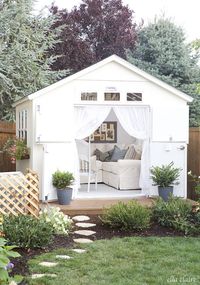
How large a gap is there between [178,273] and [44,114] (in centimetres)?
533

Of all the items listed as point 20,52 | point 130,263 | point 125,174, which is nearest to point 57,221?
point 130,263

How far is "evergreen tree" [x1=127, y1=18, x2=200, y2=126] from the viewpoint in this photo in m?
16.8

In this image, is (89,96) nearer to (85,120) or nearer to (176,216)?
(85,120)

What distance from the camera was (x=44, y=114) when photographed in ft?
32.1

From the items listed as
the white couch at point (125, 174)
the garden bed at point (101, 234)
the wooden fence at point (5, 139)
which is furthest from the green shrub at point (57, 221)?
the wooden fence at point (5, 139)

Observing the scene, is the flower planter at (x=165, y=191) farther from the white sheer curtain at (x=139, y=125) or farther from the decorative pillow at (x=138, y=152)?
the decorative pillow at (x=138, y=152)

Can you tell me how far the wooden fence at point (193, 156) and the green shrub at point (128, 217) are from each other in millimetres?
3753

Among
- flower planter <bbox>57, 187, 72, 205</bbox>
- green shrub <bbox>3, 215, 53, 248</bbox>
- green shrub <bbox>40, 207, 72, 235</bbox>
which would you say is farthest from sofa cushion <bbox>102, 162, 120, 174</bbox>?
green shrub <bbox>3, 215, 53, 248</bbox>

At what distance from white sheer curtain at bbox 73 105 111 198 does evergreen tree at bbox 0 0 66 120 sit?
573 cm

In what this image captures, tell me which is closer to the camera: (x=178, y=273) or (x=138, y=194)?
(x=178, y=273)

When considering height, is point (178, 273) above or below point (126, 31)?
below

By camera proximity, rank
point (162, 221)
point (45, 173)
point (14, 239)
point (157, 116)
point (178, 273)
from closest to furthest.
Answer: point (178, 273) < point (14, 239) < point (162, 221) < point (45, 173) < point (157, 116)

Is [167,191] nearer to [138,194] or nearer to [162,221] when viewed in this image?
[138,194]

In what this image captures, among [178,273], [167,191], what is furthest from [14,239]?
[167,191]
